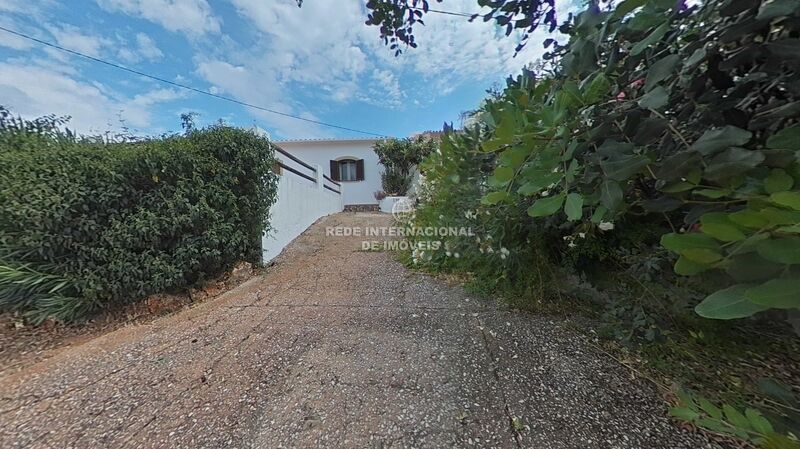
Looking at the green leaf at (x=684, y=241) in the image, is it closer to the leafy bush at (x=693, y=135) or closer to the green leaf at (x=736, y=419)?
the leafy bush at (x=693, y=135)

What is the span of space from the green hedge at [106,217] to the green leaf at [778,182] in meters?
3.38

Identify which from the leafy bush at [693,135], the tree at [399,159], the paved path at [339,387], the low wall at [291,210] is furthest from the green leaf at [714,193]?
the tree at [399,159]

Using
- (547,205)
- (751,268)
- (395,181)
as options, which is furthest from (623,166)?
(395,181)

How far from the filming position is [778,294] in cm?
43

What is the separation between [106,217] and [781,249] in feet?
12.2

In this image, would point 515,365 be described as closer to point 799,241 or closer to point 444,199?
point 799,241

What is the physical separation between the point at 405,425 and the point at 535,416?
55 cm

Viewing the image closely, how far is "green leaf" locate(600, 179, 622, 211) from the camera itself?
24.7 inches

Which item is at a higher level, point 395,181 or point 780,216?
point 395,181

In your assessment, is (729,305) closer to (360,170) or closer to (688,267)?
(688,267)

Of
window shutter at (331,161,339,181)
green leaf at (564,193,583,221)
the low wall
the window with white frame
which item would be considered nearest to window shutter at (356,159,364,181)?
the window with white frame

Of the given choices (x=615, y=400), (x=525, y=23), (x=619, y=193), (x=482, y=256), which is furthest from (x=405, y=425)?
(x=525, y=23)

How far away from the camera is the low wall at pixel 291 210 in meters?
3.89

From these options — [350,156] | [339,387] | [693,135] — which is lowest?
[339,387]
